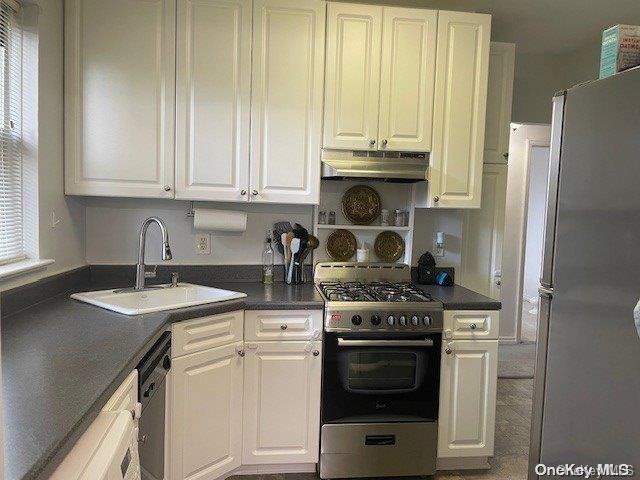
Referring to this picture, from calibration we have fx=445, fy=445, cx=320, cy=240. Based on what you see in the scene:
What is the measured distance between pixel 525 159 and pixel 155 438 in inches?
136

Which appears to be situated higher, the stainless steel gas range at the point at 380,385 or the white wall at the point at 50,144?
the white wall at the point at 50,144

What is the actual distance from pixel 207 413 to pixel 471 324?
1.35m

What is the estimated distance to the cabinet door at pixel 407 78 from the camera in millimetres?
2428

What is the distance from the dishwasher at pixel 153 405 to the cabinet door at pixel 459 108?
1.61m

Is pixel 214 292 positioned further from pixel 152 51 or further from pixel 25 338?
pixel 152 51

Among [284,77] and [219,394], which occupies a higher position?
[284,77]

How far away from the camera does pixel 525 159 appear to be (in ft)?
12.3

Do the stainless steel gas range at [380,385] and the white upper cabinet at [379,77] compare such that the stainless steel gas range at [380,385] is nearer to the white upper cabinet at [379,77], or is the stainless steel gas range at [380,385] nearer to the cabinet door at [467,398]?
the cabinet door at [467,398]

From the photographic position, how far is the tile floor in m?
2.30

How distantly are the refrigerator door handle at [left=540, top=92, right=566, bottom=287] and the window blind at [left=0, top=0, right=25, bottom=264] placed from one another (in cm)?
205

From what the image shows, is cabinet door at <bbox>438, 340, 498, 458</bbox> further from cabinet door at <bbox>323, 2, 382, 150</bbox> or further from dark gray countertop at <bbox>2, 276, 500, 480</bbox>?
cabinet door at <bbox>323, 2, 382, 150</bbox>

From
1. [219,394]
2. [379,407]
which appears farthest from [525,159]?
[219,394]

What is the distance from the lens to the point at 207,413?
6.63 ft

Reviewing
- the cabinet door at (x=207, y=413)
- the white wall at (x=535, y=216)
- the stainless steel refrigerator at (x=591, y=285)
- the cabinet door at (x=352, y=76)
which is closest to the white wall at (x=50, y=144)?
the cabinet door at (x=207, y=413)
